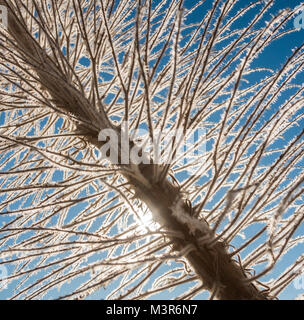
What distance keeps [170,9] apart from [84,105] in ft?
2.14

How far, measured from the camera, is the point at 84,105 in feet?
5.39

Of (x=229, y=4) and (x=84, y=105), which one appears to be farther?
(x=84, y=105)

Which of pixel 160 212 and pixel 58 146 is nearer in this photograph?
pixel 160 212

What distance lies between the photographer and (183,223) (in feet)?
4.66
